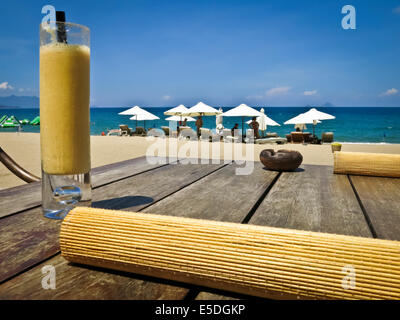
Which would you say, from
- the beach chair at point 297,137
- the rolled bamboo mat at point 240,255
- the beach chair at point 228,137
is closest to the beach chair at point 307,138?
the beach chair at point 297,137

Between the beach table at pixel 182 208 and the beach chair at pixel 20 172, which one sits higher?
the beach chair at pixel 20 172

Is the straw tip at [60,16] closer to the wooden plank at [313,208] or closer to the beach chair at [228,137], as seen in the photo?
the wooden plank at [313,208]

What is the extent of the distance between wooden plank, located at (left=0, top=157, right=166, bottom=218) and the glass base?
0.54 feet

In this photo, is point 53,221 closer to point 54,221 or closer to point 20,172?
point 54,221

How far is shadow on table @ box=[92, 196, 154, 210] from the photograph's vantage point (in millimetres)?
1093

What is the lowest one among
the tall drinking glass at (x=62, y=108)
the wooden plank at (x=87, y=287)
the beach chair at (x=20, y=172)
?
the wooden plank at (x=87, y=287)

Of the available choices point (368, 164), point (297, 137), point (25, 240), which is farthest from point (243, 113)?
point (25, 240)

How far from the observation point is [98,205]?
43.6 inches

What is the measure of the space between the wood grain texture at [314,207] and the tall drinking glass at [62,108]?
57 centimetres

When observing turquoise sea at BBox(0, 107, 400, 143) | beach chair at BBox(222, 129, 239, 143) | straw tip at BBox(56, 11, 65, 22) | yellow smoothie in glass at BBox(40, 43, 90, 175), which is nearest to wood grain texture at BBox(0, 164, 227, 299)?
yellow smoothie in glass at BBox(40, 43, 90, 175)

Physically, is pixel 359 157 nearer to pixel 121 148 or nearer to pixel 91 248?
pixel 91 248

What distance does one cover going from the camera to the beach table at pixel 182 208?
23.4 inches

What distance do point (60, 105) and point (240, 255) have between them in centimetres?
68

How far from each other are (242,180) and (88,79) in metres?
0.89
